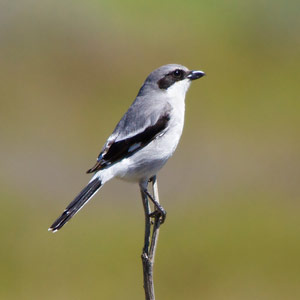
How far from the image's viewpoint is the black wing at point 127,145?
15.4 feet

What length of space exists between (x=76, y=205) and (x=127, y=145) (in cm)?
49

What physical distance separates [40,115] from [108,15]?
3.65m

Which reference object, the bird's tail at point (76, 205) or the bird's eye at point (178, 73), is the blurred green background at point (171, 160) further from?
the bird's tail at point (76, 205)

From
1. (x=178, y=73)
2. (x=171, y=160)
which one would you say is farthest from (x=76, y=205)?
(x=171, y=160)

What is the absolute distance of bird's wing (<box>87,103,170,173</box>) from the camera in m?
4.71

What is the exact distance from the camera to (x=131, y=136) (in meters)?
4.73

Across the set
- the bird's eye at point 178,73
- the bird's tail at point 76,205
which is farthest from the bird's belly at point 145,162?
the bird's eye at point 178,73

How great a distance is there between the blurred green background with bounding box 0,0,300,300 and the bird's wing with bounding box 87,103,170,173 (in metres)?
3.78

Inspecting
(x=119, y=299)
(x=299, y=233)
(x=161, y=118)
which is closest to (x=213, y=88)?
(x=299, y=233)

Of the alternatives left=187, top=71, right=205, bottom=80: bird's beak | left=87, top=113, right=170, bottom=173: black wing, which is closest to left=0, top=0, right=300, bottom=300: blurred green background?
left=187, top=71, right=205, bottom=80: bird's beak

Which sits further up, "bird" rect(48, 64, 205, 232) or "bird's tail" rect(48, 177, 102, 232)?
"bird" rect(48, 64, 205, 232)

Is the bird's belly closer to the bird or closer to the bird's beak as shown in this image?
the bird

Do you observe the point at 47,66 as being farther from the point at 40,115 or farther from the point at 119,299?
the point at 119,299

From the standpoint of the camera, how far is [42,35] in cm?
1612
